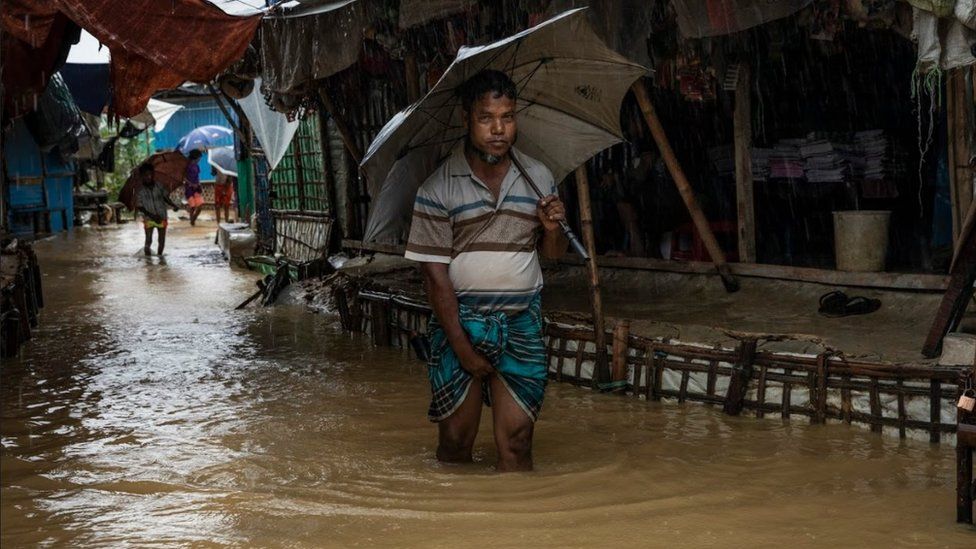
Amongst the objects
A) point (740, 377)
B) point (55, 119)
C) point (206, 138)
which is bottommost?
point (740, 377)

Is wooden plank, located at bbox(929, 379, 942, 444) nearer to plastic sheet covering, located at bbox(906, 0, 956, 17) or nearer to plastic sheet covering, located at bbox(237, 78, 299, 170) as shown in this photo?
plastic sheet covering, located at bbox(906, 0, 956, 17)

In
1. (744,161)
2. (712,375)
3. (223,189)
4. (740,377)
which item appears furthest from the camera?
(223,189)

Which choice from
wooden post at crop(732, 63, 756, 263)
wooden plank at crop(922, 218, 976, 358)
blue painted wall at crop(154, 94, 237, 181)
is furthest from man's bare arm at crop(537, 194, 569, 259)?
blue painted wall at crop(154, 94, 237, 181)

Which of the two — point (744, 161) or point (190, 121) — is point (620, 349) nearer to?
point (744, 161)

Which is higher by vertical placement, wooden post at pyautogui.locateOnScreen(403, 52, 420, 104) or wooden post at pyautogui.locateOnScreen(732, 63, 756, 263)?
wooden post at pyautogui.locateOnScreen(403, 52, 420, 104)

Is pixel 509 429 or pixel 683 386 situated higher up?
pixel 509 429

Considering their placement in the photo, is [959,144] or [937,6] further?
[959,144]

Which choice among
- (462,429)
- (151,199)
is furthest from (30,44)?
(151,199)

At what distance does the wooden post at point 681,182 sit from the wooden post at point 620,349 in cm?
144

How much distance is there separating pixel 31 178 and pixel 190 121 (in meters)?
16.3

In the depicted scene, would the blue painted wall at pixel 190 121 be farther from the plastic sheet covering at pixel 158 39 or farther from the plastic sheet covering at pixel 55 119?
the plastic sheet covering at pixel 158 39

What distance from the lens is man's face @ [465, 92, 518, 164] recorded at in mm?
4539

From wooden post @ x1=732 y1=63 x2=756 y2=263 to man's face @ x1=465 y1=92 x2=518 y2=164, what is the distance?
4.31 meters

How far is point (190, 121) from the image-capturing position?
3859 centimetres
